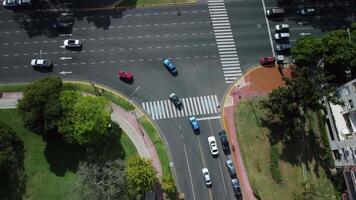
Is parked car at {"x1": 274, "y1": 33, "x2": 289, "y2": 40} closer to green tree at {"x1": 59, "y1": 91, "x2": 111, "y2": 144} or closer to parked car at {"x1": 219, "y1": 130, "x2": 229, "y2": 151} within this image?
parked car at {"x1": 219, "y1": 130, "x2": 229, "y2": 151}

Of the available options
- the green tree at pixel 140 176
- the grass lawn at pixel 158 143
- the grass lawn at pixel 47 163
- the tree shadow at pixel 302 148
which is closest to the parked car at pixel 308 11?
the tree shadow at pixel 302 148

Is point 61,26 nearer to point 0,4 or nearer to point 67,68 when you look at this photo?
point 67,68

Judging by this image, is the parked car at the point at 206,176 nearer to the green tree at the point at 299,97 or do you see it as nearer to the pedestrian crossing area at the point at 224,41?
the green tree at the point at 299,97

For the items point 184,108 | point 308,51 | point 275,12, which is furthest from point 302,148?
point 275,12

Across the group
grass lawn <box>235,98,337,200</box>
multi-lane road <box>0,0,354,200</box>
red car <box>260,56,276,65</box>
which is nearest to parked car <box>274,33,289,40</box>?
multi-lane road <box>0,0,354,200</box>

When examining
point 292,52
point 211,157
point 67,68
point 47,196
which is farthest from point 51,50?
point 292,52

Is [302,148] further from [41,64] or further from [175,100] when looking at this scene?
[41,64]
